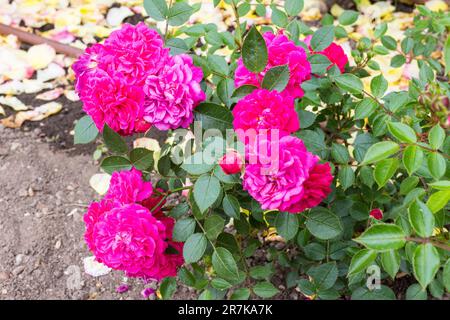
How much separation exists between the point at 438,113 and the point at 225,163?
361 millimetres

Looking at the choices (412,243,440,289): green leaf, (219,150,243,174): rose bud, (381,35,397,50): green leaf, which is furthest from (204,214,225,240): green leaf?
(381,35,397,50): green leaf

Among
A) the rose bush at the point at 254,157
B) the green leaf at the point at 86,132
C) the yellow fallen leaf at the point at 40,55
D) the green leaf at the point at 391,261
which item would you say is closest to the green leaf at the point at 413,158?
the rose bush at the point at 254,157

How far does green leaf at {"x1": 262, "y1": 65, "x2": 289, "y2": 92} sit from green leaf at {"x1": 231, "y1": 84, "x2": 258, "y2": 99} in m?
0.03

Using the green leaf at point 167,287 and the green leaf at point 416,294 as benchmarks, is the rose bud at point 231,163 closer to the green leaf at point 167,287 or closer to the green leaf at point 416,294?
the green leaf at point 167,287

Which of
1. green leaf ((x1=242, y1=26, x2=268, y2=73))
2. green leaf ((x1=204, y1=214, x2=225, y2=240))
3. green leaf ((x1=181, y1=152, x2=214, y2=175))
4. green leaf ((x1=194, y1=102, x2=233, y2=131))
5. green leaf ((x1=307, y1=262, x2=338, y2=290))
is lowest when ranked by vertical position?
green leaf ((x1=307, y1=262, x2=338, y2=290))

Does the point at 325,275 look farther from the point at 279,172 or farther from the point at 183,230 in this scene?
the point at 279,172

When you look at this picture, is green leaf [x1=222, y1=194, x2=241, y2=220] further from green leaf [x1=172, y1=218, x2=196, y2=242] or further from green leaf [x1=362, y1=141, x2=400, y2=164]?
green leaf [x1=362, y1=141, x2=400, y2=164]

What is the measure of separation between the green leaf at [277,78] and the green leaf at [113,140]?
0.31 meters

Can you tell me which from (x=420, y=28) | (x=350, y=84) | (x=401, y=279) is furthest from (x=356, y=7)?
(x=350, y=84)

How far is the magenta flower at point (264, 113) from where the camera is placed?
40.6 inches

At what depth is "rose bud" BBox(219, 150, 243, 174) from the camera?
3.27 ft

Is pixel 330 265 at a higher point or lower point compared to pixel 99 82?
lower

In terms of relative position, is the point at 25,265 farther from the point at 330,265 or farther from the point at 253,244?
the point at 330,265

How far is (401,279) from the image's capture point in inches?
67.8
